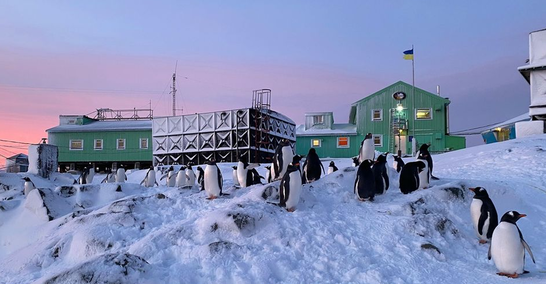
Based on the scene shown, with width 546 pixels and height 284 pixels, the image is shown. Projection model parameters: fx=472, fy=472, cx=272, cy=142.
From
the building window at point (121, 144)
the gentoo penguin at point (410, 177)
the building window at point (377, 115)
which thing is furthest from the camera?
the building window at point (121, 144)

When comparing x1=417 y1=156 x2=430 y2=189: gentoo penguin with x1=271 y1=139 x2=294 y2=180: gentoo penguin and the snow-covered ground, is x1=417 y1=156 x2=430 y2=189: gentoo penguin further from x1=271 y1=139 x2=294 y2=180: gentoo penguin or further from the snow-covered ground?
x1=271 y1=139 x2=294 y2=180: gentoo penguin

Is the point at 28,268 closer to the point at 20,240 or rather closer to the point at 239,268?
the point at 20,240

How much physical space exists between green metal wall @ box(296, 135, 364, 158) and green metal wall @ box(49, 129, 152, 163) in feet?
45.9

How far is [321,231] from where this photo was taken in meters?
8.79

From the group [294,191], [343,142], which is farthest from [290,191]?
[343,142]

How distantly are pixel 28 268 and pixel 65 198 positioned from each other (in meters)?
6.42

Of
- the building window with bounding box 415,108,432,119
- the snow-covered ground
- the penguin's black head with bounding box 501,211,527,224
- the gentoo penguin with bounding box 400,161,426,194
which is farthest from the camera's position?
the building window with bounding box 415,108,432,119

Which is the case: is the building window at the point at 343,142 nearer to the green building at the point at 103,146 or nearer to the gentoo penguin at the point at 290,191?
the green building at the point at 103,146

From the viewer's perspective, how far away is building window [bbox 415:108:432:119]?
40562mm

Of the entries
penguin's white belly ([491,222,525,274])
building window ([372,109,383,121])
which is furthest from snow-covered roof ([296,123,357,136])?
penguin's white belly ([491,222,525,274])

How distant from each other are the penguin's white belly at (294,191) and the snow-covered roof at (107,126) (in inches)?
1400

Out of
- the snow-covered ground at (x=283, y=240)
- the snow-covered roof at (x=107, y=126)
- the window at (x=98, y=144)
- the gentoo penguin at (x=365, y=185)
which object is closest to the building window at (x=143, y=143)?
the snow-covered roof at (x=107, y=126)

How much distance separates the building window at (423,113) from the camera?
40.6m

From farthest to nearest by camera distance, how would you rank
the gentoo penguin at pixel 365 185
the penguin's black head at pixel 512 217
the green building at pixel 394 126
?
the green building at pixel 394 126
the gentoo penguin at pixel 365 185
the penguin's black head at pixel 512 217
